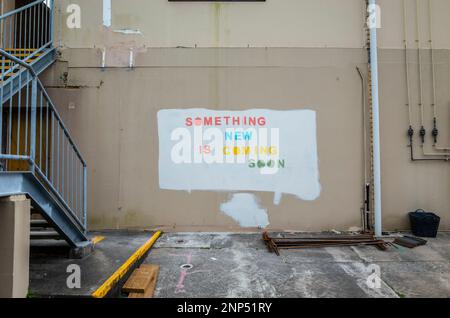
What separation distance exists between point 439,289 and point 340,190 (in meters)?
2.74

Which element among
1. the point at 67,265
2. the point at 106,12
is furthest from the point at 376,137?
the point at 106,12

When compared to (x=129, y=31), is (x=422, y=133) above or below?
below

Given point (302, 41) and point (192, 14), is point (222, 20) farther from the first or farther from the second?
point (302, 41)

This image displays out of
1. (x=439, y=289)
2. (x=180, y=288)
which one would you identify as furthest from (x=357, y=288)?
(x=180, y=288)

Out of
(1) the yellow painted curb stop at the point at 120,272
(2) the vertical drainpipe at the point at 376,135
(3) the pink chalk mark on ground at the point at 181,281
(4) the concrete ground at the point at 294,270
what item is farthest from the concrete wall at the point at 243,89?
(3) the pink chalk mark on ground at the point at 181,281

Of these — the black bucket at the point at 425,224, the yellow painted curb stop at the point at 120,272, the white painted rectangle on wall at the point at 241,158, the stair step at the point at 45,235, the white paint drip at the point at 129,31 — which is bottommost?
the yellow painted curb stop at the point at 120,272

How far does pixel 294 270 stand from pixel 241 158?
105 inches

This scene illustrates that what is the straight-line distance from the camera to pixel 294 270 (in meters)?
4.24

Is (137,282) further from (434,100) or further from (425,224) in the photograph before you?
(434,100)

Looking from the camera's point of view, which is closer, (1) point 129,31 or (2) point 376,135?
(2) point 376,135

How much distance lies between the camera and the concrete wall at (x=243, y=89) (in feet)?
20.6

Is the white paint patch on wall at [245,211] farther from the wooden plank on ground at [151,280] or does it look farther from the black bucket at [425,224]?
the black bucket at [425,224]

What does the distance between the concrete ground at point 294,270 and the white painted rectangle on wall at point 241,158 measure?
49.1 inches

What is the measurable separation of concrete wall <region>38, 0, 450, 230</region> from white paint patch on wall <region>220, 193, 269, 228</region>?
121 mm
